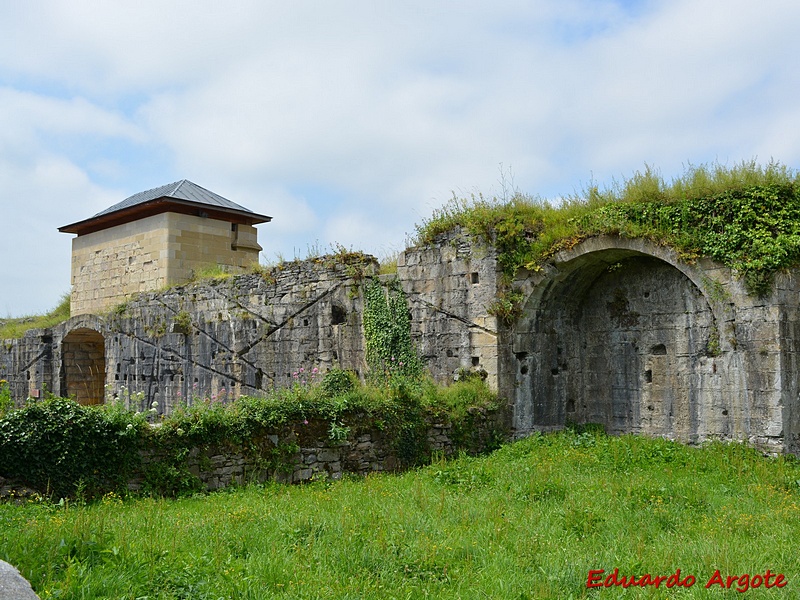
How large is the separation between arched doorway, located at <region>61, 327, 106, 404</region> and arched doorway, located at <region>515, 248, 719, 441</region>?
47.2 feet

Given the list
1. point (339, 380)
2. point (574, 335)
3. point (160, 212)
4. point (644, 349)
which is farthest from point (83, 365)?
point (644, 349)

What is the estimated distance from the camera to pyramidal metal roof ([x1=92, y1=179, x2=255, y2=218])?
20422 mm

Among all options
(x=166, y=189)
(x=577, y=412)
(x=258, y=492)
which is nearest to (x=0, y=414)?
(x=258, y=492)

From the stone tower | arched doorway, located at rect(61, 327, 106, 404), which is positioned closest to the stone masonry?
the stone tower

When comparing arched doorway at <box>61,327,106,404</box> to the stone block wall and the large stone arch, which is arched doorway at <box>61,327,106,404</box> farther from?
the large stone arch

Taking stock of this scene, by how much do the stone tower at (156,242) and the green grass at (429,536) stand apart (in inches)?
467

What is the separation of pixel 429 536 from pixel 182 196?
615 inches

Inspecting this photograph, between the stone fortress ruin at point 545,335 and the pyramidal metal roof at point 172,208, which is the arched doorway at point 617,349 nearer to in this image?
the stone fortress ruin at point 545,335

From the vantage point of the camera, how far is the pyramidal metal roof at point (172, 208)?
1978 centimetres

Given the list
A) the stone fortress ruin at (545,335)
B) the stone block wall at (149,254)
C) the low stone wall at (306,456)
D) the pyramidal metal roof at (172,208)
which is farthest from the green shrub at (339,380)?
the pyramidal metal roof at (172,208)

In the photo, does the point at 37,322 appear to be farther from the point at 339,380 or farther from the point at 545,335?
the point at 545,335

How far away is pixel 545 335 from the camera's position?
12.6 meters

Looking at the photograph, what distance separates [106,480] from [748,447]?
818cm

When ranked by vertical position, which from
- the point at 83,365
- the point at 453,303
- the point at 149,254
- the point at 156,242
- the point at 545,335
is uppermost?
the point at 156,242
